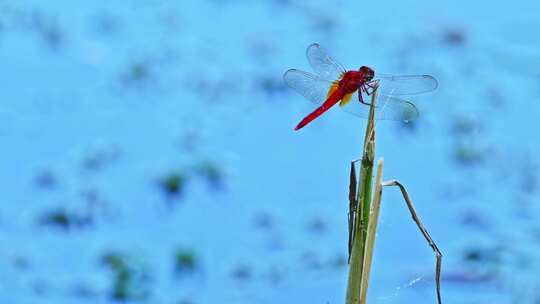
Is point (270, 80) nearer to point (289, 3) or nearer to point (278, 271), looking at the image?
point (289, 3)

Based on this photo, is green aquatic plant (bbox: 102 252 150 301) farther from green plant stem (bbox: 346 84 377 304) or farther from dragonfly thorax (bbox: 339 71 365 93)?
green plant stem (bbox: 346 84 377 304)

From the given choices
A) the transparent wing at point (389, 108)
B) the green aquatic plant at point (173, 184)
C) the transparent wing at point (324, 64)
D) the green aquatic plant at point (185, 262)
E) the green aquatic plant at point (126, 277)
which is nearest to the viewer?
the transparent wing at point (389, 108)

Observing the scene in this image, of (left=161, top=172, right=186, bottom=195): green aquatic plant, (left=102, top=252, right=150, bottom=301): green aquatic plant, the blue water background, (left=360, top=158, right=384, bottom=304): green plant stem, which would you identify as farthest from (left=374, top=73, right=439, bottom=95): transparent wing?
(left=161, top=172, right=186, bottom=195): green aquatic plant

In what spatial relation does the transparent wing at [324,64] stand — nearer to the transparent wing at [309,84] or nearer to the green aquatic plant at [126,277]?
the transparent wing at [309,84]

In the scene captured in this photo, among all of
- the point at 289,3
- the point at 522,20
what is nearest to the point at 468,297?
the point at 522,20

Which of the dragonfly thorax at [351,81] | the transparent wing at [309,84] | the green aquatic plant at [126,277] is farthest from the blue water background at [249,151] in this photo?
the dragonfly thorax at [351,81]

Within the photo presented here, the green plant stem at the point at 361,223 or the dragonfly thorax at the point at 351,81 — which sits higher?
the dragonfly thorax at the point at 351,81
